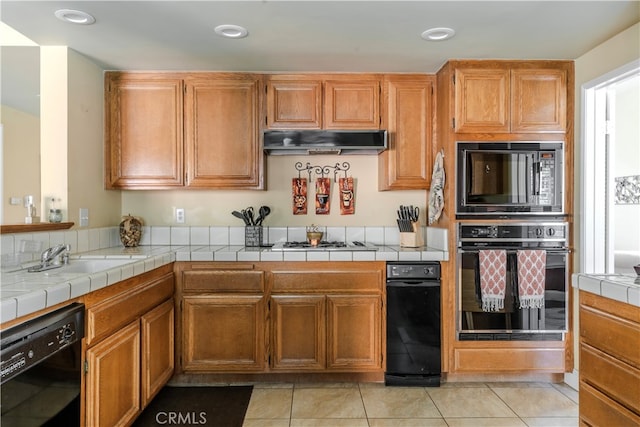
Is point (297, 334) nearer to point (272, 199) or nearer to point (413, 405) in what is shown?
point (413, 405)

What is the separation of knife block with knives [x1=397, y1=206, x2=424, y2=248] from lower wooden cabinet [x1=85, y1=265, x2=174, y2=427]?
170cm

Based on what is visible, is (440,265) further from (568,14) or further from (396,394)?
(568,14)

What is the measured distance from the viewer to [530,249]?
8.31 ft

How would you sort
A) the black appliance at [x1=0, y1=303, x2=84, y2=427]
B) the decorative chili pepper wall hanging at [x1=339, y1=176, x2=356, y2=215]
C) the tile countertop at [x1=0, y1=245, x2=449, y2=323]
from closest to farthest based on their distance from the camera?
1. the black appliance at [x1=0, y1=303, x2=84, y2=427]
2. the tile countertop at [x1=0, y1=245, x2=449, y2=323]
3. the decorative chili pepper wall hanging at [x1=339, y1=176, x2=356, y2=215]

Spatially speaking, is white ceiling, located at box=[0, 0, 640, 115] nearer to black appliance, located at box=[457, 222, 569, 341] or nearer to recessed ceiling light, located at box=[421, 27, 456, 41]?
recessed ceiling light, located at box=[421, 27, 456, 41]

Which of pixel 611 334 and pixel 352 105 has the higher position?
pixel 352 105

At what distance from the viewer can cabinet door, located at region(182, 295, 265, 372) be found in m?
2.50

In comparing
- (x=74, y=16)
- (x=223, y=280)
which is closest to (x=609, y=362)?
(x=223, y=280)

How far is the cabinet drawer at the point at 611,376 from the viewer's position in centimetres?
135

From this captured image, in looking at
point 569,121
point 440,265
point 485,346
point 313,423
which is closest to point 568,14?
point 569,121

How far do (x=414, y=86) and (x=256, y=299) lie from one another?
1.92 meters

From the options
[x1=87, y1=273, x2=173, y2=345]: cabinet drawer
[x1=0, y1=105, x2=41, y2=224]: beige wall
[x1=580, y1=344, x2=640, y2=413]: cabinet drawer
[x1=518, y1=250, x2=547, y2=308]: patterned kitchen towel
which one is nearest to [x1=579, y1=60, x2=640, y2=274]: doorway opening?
[x1=518, y1=250, x2=547, y2=308]: patterned kitchen towel

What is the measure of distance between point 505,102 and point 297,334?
213cm

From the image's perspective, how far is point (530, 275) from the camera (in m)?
2.51
